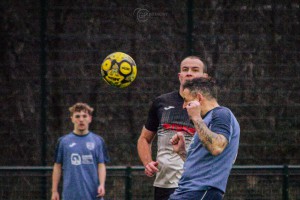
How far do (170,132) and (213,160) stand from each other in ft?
5.99

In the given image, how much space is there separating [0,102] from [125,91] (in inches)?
70.6

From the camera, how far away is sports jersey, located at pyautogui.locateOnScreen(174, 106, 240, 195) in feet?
21.4

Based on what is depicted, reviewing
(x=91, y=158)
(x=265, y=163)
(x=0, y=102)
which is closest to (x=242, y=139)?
(x=265, y=163)

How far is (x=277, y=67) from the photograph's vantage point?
12203 mm

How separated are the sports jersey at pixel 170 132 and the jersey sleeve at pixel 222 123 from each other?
5.77 ft

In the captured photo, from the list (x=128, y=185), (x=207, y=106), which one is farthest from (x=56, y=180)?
(x=207, y=106)

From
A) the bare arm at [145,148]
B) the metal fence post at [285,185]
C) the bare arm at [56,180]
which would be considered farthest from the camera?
the metal fence post at [285,185]

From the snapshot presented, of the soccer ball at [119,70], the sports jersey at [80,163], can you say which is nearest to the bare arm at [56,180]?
the sports jersey at [80,163]

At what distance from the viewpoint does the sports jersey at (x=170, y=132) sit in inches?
328

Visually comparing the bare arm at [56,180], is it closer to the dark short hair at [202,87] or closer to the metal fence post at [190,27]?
the metal fence post at [190,27]

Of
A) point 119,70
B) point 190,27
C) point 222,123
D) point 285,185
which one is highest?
point 190,27

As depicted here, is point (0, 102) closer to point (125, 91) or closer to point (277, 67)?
point (125, 91)

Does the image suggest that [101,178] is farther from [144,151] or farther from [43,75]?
[43,75]

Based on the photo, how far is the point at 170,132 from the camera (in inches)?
329
